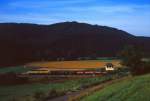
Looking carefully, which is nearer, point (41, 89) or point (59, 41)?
point (41, 89)

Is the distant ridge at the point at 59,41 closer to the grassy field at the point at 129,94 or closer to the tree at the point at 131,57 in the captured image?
the tree at the point at 131,57

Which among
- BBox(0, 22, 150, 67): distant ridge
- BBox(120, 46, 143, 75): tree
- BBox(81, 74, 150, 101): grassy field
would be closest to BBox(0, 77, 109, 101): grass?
BBox(120, 46, 143, 75): tree

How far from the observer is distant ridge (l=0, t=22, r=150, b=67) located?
107m

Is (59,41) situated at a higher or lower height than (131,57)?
higher

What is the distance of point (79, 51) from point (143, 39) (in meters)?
20.7

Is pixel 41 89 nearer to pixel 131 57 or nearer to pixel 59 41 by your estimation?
pixel 131 57

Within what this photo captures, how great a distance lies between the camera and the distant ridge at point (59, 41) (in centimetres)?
10669

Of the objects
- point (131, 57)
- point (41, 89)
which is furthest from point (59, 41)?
point (41, 89)

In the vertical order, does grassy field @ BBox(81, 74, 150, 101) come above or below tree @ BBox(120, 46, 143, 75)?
below

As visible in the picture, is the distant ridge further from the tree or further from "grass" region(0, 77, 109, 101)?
"grass" region(0, 77, 109, 101)

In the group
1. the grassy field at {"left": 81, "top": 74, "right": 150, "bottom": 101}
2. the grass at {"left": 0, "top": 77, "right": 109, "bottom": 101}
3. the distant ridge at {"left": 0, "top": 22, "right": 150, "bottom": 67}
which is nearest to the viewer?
the grassy field at {"left": 81, "top": 74, "right": 150, "bottom": 101}

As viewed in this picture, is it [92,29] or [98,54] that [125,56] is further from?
[92,29]

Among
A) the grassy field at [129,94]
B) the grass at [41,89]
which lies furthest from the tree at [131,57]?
the grassy field at [129,94]

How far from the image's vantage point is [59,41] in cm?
12225
